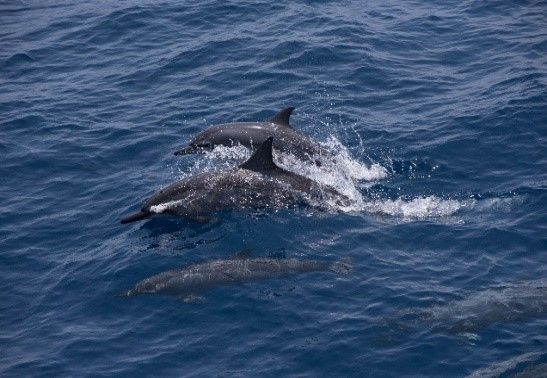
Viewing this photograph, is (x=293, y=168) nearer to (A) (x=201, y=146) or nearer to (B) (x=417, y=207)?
(A) (x=201, y=146)

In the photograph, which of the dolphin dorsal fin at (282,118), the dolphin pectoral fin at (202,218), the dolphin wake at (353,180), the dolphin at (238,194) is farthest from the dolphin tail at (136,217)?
the dolphin dorsal fin at (282,118)

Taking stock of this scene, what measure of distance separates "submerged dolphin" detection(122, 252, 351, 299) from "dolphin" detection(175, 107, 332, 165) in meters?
4.46

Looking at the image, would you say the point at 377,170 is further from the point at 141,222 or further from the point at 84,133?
the point at 84,133

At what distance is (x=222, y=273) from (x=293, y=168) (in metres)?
4.91

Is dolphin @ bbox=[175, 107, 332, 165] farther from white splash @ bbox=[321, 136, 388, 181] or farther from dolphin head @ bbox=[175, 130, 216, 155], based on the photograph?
white splash @ bbox=[321, 136, 388, 181]

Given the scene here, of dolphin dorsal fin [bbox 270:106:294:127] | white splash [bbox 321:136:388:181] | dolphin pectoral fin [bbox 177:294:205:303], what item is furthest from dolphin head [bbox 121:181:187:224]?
white splash [bbox 321:136:388:181]

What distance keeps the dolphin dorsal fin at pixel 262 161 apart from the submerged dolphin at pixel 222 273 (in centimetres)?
275

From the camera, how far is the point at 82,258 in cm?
1847

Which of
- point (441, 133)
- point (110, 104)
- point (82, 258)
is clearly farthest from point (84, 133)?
point (441, 133)

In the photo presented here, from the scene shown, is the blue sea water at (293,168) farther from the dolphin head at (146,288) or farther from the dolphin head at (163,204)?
the dolphin head at (163,204)

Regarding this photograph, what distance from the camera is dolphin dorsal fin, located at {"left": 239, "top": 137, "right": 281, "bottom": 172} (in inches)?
740

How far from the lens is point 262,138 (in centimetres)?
2134

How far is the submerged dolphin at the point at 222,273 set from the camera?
1661 centimetres

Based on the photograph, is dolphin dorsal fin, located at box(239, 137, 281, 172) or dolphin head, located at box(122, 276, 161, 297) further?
dolphin dorsal fin, located at box(239, 137, 281, 172)
